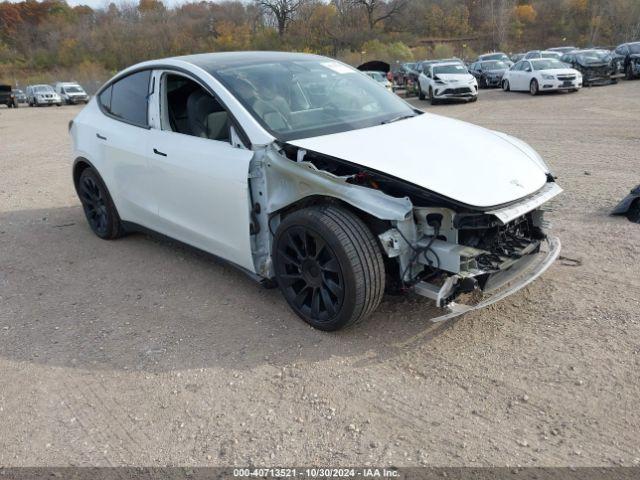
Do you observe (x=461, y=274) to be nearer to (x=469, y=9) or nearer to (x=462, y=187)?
(x=462, y=187)

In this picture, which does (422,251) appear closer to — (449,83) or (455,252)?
(455,252)

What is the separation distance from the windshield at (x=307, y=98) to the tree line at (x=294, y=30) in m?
84.5

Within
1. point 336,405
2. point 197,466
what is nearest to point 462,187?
point 336,405

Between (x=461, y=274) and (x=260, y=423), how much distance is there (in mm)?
1401

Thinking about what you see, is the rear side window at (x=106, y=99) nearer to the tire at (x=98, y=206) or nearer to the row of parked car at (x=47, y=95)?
the tire at (x=98, y=206)

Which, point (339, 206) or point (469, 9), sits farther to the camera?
point (469, 9)

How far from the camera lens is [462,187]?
10.7 feet

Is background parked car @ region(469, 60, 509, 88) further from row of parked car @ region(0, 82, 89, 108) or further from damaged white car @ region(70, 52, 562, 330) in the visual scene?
row of parked car @ region(0, 82, 89, 108)

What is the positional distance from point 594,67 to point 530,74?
3.76 meters

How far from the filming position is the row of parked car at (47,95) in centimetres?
4138

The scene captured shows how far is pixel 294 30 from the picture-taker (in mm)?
92188

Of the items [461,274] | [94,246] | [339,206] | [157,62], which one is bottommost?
[94,246]

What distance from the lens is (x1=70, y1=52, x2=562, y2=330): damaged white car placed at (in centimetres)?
333

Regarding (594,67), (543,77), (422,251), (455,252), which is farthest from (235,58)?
(594,67)
